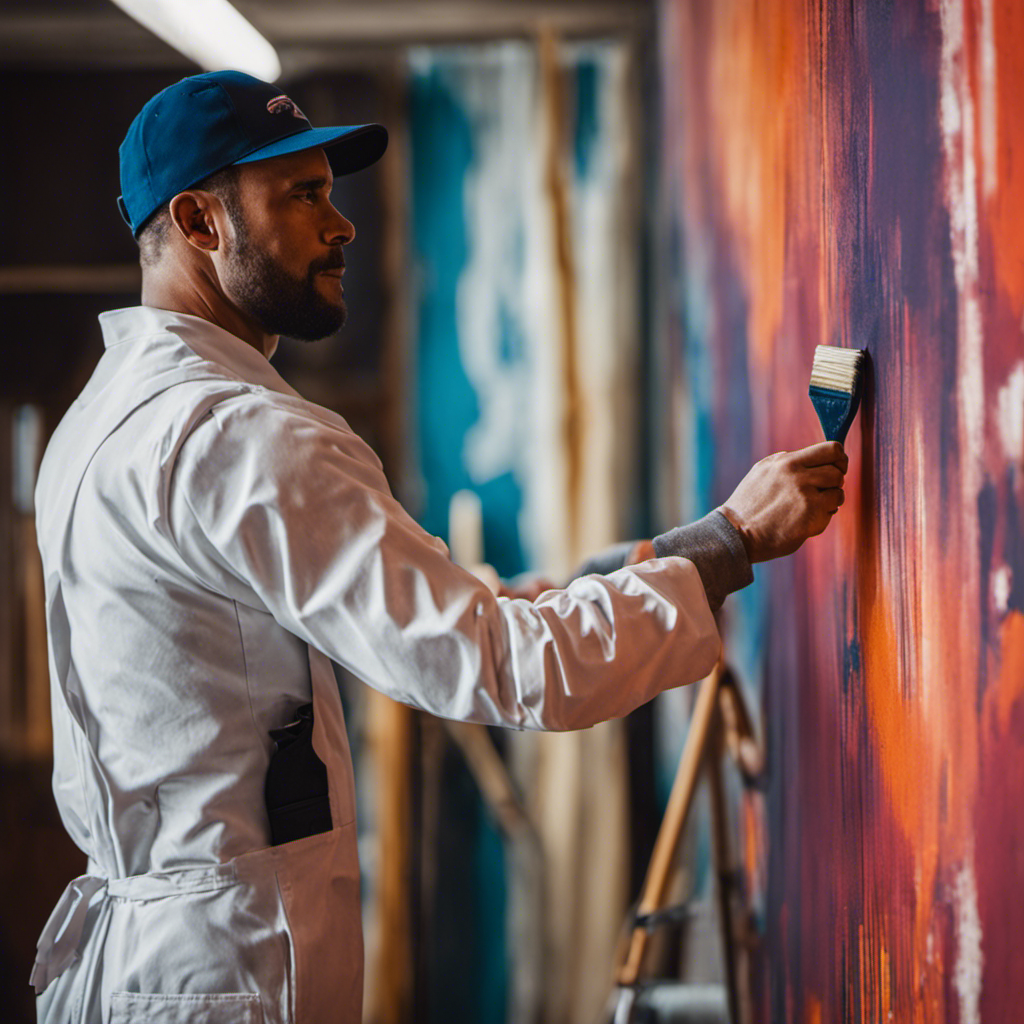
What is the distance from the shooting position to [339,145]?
4.44 feet

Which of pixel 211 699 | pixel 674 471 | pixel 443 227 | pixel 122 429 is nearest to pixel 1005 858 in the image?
pixel 211 699

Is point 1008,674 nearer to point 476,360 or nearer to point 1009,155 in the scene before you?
point 1009,155

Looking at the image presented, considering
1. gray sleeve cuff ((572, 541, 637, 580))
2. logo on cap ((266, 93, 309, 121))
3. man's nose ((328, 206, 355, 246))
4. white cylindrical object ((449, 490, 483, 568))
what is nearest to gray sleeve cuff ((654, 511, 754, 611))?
gray sleeve cuff ((572, 541, 637, 580))

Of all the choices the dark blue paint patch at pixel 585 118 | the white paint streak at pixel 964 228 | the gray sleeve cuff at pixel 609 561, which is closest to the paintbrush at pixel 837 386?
the white paint streak at pixel 964 228

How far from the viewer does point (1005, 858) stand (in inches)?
24.7

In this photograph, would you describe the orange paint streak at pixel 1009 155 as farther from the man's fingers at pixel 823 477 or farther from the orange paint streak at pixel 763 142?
the orange paint streak at pixel 763 142

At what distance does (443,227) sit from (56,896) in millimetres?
2555

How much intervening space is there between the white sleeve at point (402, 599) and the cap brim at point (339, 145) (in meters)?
0.39

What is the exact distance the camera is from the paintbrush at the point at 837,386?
939 mm

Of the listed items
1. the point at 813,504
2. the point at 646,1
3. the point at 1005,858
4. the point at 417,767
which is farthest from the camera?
the point at 646,1

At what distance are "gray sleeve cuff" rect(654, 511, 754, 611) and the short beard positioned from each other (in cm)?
61

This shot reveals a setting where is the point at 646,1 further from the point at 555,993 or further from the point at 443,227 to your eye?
the point at 555,993

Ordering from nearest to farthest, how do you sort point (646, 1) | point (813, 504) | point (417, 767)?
1. point (813, 504)
2. point (417, 767)
3. point (646, 1)

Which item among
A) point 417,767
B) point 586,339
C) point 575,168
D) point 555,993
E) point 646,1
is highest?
point 646,1
